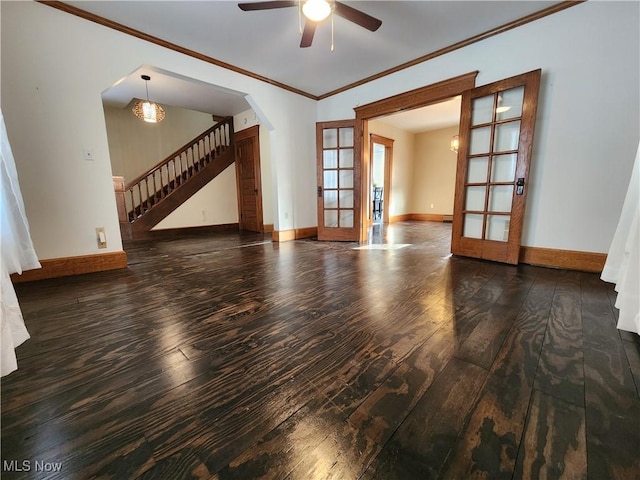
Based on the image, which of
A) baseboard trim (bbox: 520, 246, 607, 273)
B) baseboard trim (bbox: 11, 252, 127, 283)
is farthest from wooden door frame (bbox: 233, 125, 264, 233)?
baseboard trim (bbox: 520, 246, 607, 273)

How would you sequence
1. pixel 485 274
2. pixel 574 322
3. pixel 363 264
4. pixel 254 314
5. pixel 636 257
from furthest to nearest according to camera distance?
pixel 363 264
pixel 485 274
pixel 254 314
pixel 574 322
pixel 636 257

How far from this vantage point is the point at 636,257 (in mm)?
1146

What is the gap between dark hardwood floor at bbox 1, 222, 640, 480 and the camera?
0.73m

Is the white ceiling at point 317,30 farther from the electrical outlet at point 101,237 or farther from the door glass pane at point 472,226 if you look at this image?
the door glass pane at point 472,226

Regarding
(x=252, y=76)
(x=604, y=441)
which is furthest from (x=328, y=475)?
(x=252, y=76)

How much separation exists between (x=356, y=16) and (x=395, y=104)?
157cm

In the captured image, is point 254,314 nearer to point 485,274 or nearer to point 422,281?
point 422,281

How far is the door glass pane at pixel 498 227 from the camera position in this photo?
2771 millimetres

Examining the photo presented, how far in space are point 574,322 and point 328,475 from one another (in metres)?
1.68

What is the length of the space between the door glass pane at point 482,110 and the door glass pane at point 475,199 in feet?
2.39

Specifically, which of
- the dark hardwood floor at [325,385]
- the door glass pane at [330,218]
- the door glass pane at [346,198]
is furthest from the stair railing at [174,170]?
the dark hardwood floor at [325,385]


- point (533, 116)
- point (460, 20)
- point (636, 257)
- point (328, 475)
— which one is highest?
point (460, 20)

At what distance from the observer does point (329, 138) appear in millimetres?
4328

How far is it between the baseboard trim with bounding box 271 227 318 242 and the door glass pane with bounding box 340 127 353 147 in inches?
62.3
